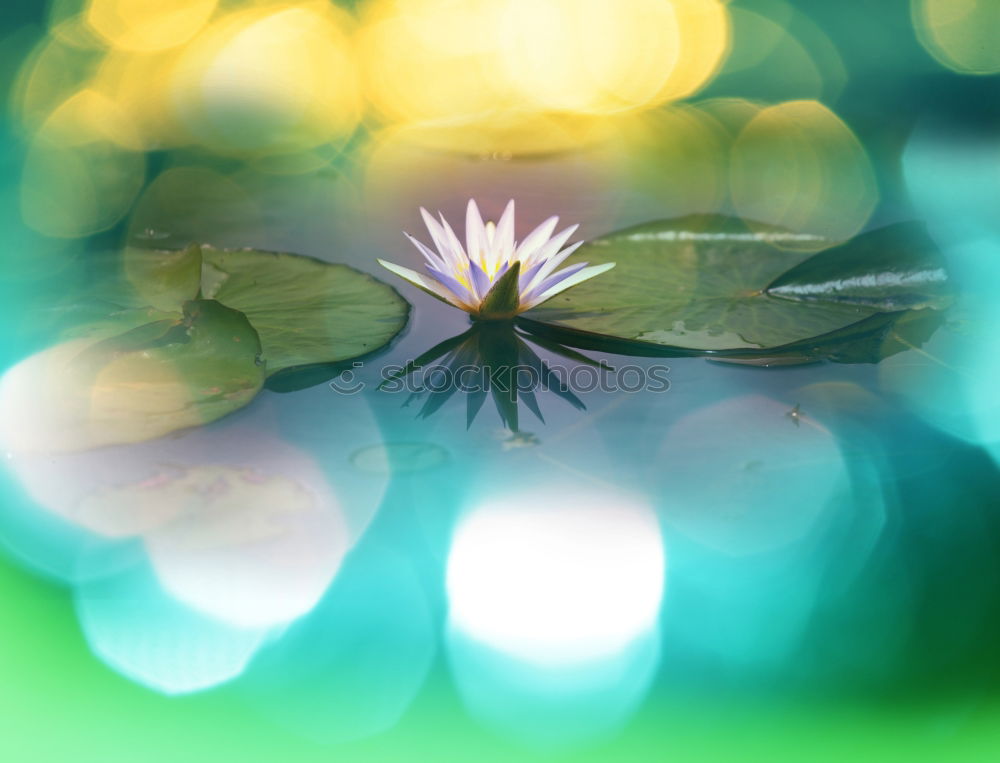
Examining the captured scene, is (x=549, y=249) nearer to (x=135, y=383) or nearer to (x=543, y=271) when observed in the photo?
(x=543, y=271)

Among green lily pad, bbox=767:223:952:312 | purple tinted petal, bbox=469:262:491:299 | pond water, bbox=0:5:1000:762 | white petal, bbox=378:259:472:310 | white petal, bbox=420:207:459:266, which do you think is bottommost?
pond water, bbox=0:5:1000:762

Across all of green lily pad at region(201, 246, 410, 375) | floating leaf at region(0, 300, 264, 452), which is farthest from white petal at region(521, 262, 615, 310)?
floating leaf at region(0, 300, 264, 452)

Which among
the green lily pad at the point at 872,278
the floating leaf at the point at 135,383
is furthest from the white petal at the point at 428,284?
the green lily pad at the point at 872,278

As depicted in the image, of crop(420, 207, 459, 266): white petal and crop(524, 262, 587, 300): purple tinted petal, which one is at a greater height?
crop(420, 207, 459, 266): white petal

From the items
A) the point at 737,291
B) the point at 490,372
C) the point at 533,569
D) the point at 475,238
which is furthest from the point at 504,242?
the point at 533,569

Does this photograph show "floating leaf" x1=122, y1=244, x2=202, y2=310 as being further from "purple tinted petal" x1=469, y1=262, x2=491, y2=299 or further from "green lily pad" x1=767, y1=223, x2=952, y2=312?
"green lily pad" x1=767, y1=223, x2=952, y2=312
